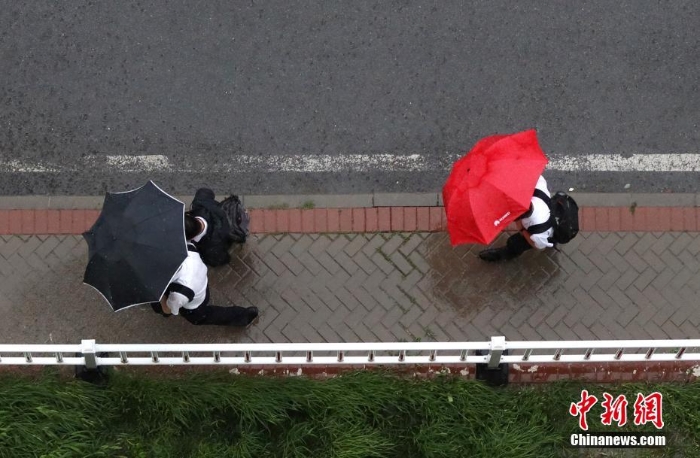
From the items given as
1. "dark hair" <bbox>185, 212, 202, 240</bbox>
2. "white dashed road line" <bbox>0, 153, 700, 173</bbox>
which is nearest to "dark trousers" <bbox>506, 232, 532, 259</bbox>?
"white dashed road line" <bbox>0, 153, 700, 173</bbox>

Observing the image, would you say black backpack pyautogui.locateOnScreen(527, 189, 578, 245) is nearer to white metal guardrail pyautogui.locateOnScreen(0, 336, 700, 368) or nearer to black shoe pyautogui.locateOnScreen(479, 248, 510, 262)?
black shoe pyautogui.locateOnScreen(479, 248, 510, 262)

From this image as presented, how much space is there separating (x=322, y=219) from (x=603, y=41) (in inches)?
125

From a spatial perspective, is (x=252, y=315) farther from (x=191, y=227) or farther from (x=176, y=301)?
(x=191, y=227)

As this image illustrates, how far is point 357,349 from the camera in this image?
5148 millimetres

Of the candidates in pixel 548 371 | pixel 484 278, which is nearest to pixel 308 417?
pixel 484 278

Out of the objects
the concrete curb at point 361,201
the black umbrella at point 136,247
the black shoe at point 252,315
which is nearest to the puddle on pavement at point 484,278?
the concrete curb at point 361,201

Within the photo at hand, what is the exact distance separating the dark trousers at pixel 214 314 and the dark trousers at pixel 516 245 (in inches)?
90.2

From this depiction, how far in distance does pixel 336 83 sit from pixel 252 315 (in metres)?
2.32

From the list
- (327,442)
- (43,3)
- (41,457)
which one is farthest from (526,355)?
(43,3)

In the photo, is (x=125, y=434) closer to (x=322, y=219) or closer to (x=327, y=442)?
(x=327, y=442)

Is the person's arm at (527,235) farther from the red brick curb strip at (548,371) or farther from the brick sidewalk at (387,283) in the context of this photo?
the red brick curb strip at (548,371)

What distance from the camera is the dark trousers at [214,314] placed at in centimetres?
547

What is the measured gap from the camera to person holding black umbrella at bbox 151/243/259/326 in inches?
196

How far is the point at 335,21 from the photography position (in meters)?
6.66
